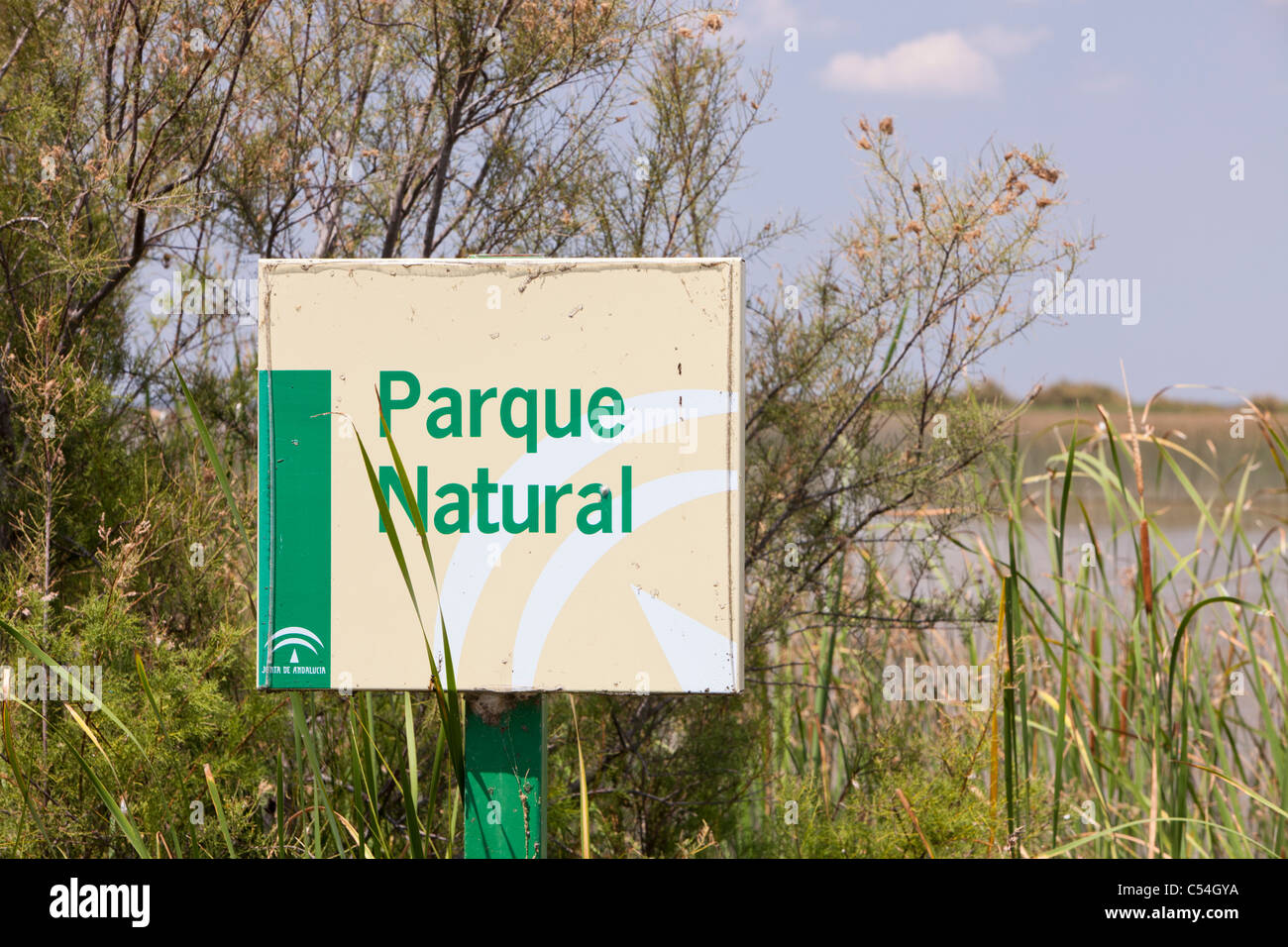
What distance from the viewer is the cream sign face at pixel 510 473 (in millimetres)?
1710

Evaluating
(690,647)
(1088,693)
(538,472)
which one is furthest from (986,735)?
(538,472)

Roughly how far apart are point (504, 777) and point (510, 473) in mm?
551

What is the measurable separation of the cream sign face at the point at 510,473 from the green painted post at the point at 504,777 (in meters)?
0.13

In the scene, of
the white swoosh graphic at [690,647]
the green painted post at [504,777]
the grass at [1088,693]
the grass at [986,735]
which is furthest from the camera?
the grass at [1088,693]

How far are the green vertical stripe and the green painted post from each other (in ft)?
0.94

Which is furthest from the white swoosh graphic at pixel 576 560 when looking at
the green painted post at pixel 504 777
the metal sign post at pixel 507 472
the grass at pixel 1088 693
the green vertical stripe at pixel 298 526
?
the grass at pixel 1088 693

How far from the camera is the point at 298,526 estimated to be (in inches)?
69.0

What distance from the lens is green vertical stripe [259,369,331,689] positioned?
1.74 metres

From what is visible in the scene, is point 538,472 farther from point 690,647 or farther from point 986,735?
point 986,735

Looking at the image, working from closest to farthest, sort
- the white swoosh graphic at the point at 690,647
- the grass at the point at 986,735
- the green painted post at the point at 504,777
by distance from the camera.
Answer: the white swoosh graphic at the point at 690,647 → the green painted post at the point at 504,777 → the grass at the point at 986,735

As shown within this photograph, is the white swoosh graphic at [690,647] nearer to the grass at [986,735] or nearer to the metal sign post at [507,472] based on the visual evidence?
the metal sign post at [507,472]

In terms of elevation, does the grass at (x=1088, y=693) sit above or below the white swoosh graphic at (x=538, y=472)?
below
